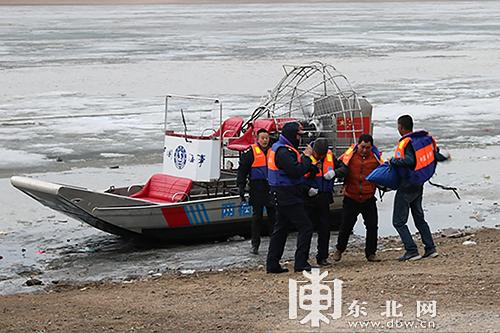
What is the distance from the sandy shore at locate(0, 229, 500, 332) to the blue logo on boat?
263cm

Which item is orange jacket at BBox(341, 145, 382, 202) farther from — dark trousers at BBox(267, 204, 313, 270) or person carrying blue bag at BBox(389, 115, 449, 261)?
dark trousers at BBox(267, 204, 313, 270)

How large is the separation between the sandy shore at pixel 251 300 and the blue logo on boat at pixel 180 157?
2.63m

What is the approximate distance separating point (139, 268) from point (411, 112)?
13.2m

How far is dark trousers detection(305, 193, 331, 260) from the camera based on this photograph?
10.6 meters

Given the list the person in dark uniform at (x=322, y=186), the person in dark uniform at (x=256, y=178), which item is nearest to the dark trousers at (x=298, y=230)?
the person in dark uniform at (x=322, y=186)

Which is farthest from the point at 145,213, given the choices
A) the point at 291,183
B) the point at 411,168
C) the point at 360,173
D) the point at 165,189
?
the point at 411,168

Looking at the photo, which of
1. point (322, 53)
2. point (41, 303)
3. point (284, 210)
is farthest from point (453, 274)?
point (322, 53)

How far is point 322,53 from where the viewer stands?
131 ft

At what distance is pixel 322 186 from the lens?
415 inches

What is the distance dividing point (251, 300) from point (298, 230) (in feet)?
5.79

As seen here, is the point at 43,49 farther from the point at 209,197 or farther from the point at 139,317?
the point at 139,317

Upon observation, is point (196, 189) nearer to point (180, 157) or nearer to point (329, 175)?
point (180, 157)

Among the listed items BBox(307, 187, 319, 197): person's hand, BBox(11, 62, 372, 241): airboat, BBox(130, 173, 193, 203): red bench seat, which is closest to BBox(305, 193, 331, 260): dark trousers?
BBox(307, 187, 319, 197): person's hand

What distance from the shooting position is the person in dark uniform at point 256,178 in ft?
38.5
